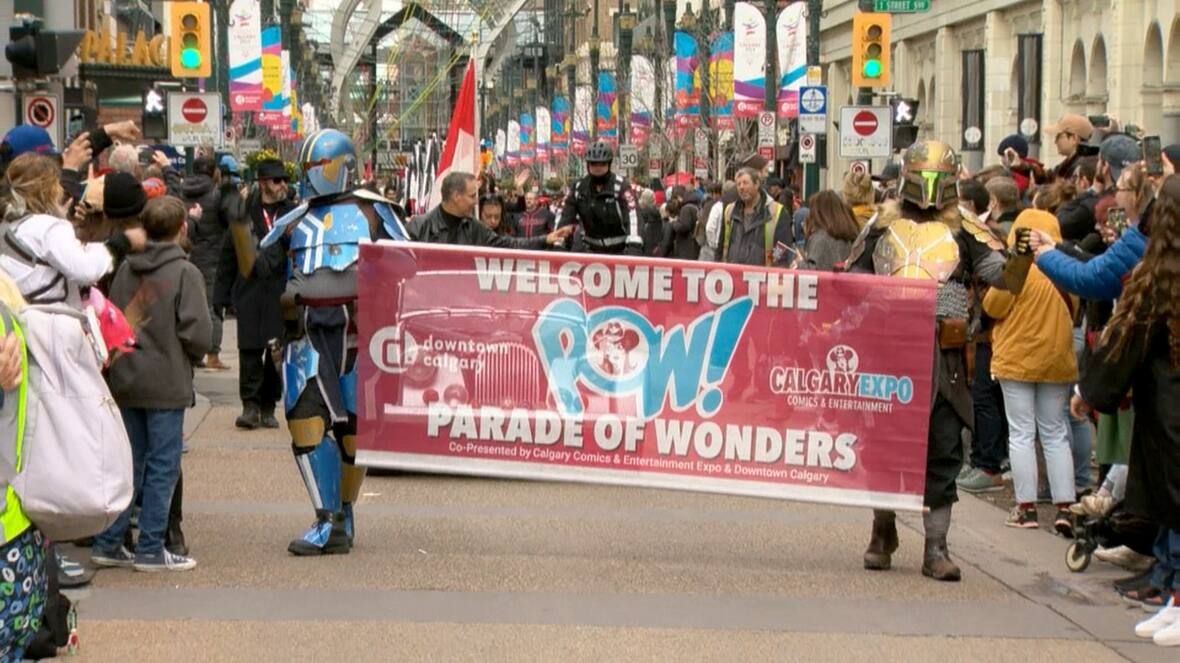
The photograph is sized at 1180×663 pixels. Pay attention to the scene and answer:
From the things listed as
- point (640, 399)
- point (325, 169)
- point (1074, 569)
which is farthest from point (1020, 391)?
point (325, 169)

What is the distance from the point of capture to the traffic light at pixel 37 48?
17.4 metres

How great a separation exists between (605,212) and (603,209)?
3 cm

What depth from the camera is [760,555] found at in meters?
9.98

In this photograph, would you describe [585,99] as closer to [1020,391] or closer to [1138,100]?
[1138,100]

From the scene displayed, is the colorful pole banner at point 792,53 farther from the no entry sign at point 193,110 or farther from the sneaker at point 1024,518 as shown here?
the sneaker at point 1024,518

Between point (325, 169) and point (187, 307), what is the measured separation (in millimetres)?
1030

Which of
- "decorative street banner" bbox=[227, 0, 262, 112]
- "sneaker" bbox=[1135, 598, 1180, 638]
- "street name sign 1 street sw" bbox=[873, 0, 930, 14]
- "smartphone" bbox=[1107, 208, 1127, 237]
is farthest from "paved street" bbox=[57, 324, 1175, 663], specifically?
A: "decorative street banner" bbox=[227, 0, 262, 112]

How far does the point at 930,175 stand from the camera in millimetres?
9375

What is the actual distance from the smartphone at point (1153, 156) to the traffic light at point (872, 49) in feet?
51.0

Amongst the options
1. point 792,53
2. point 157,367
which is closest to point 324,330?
point 157,367

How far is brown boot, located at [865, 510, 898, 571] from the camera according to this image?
9.56m

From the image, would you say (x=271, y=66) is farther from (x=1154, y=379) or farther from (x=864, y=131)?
(x=1154, y=379)

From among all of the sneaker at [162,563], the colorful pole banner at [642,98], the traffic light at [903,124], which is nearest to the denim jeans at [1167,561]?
the sneaker at [162,563]

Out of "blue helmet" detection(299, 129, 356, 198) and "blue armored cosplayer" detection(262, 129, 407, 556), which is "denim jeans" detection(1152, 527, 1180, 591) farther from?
"blue helmet" detection(299, 129, 356, 198)
